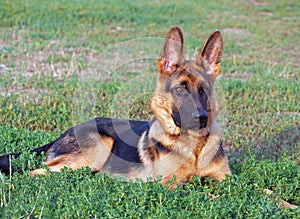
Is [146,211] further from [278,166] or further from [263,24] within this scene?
[263,24]

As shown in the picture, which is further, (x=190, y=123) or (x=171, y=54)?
(x=171, y=54)

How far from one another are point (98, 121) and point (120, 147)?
51 centimetres

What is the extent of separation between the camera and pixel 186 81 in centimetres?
522

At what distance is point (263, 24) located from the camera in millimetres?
15211

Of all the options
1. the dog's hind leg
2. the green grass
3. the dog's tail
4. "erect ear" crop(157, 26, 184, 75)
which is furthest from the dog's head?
the dog's tail

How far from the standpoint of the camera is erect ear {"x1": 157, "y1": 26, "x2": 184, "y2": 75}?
5.14m

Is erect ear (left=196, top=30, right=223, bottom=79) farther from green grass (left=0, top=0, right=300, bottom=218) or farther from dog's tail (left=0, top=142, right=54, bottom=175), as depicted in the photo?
dog's tail (left=0, top=142, right=54, bottom=175)

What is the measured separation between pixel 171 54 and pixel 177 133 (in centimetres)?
81

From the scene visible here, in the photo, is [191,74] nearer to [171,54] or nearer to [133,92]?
[171,54]

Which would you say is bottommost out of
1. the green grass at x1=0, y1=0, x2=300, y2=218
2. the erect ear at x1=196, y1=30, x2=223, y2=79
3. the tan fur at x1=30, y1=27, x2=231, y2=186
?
the green grass at x1=0, y1=0, x2=300, y2=218

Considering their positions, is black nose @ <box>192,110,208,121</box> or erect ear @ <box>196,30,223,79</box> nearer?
black nose @ <box>192,110,208,121</box>

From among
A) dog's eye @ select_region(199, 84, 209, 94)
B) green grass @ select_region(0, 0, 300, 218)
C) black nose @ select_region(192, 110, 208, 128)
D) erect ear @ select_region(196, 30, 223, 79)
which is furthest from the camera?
erect ear @ select_region(196, 30, 223, 79)

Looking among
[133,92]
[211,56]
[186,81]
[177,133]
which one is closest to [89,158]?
[177,133]

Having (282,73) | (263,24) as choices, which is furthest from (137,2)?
(282,73)
